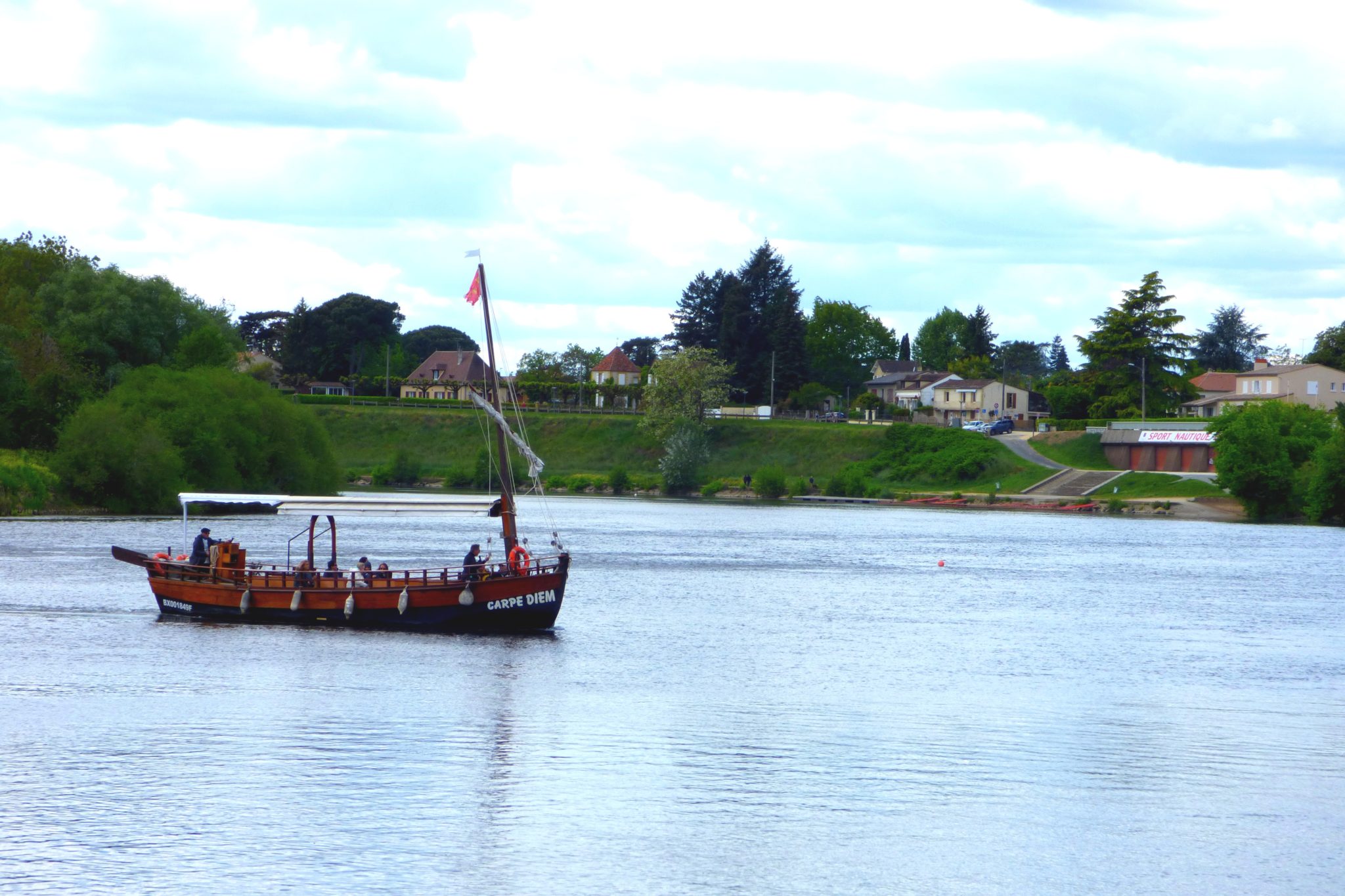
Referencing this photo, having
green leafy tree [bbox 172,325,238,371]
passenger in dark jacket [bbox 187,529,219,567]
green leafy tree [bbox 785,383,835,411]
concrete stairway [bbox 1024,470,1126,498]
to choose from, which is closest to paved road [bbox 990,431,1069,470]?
concrete stairway [bbox 1024,470,1126,498]

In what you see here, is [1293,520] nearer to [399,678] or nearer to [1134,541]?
[1134,541]

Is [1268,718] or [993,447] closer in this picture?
[1268,718]

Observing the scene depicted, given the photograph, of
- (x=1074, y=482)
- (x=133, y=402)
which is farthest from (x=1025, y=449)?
(x=133, y=402)

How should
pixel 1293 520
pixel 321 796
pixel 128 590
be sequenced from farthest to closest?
pixel 1293 520, pixel 128 590, pixel 321 796

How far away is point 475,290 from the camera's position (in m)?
46.8

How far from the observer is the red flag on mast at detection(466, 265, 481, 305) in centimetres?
4675

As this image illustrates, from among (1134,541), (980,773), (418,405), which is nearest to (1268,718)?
(980,773)

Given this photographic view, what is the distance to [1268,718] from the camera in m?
34.1

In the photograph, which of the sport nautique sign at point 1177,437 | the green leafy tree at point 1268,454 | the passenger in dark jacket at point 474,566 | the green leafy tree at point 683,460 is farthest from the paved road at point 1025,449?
the passenger in dark jacket at point 474,566

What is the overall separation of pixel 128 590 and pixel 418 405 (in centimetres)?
12264

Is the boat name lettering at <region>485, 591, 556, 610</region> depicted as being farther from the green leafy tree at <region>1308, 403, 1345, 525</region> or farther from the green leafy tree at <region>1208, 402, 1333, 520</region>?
the green leafy tree at <region>1208, 402, 1333, 520</region>

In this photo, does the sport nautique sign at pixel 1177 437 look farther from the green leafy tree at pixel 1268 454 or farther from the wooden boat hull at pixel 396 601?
the wooden boat hull at pixel 396 601

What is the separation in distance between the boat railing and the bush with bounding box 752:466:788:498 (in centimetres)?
9184

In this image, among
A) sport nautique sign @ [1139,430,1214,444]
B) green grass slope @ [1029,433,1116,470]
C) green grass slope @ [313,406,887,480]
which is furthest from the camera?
green grass slope @ [313,406,887,480]
